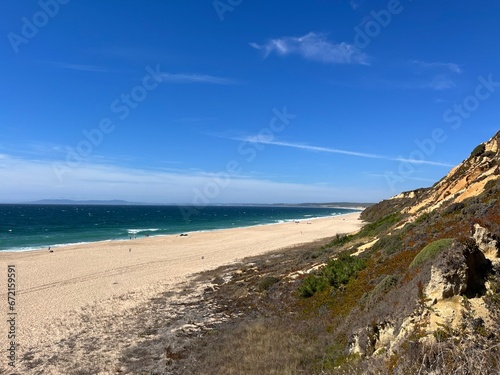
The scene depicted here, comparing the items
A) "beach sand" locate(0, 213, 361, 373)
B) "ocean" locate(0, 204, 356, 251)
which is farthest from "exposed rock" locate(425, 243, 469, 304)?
"ocean" locate(0, 204, 356, 251)

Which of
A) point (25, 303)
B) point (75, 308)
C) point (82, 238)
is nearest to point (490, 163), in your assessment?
point (75, 308)

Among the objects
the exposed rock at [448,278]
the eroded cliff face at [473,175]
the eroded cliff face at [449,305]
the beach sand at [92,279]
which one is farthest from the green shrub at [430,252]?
the eroded cliff face at [473,175]

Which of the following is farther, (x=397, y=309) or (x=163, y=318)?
(x=163, y=318)

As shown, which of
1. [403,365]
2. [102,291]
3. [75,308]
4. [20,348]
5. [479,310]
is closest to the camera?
[403,365]

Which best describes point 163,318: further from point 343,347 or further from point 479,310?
point 479,310

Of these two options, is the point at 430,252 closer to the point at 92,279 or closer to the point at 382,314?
the point at 382,314

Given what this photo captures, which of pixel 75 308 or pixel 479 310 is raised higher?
pixel 479 310

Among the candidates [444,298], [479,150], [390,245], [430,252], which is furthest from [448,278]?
[479,150]

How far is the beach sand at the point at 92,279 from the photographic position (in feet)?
50.6

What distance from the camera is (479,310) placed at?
671 cm

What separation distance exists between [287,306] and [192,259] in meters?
20.3

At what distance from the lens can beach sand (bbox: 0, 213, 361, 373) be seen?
50.6 feet

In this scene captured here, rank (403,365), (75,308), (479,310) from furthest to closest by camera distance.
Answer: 1. (75,308)
2. (479,310)
3. (403,365)

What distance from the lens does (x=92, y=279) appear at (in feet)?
83.7
